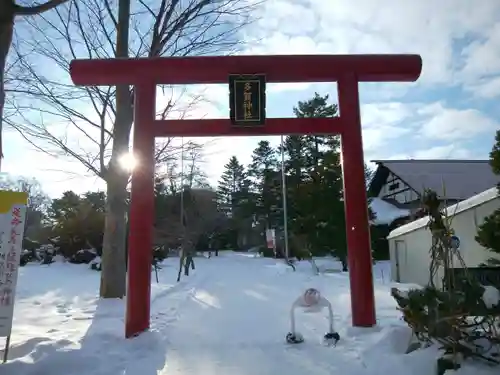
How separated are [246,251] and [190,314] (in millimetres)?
34204

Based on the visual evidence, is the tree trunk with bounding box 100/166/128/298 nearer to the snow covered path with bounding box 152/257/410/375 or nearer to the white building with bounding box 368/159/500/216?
the snow covered path with bounding box 152/257/410/375

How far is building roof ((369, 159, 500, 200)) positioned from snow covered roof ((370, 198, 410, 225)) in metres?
1.84

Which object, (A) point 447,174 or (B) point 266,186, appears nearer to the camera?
(A) point 447,174

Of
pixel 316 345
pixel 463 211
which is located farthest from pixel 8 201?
pixel 463 211

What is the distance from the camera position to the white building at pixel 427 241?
11164mm

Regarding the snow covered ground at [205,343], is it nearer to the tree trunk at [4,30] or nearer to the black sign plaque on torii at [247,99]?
the tree trunk at [4,30]

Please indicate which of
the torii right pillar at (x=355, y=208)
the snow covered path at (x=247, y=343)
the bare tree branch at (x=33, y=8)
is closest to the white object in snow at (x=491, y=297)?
the snow covered path at (x=247, y=343)

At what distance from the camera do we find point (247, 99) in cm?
653

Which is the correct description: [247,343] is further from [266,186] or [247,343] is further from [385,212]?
[266,186]

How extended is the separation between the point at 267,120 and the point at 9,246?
3745mm

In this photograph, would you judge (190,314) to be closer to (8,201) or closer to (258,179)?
(8,201)

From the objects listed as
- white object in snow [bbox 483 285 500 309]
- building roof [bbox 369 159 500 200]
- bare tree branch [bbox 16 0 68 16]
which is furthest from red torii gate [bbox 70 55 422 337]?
building roof [bbox 369 159 500 200]

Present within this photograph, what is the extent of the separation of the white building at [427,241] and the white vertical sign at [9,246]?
7351 mm

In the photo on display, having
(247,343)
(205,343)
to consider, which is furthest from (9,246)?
(247,343)
